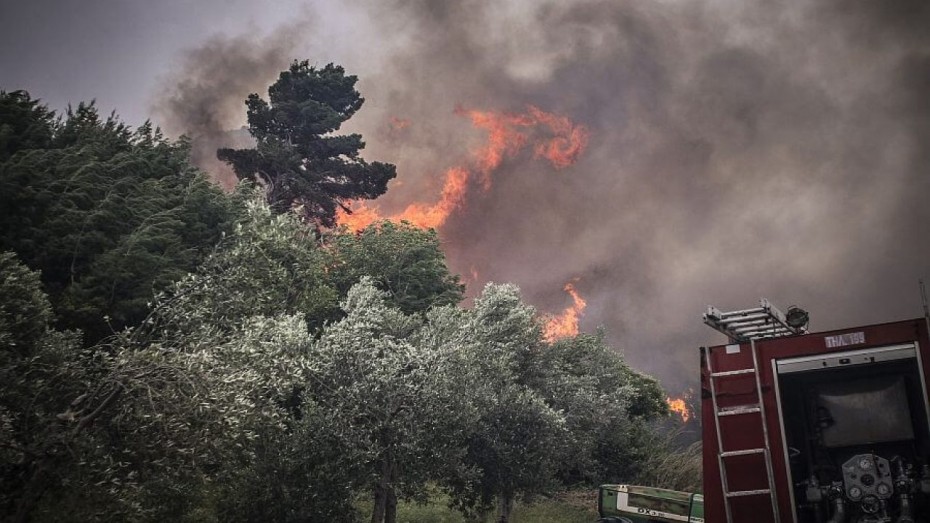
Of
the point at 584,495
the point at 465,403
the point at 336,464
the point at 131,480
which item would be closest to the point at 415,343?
the point at 465,403

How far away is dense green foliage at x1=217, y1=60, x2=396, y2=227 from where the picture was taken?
75562mm

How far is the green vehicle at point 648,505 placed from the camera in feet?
91.8

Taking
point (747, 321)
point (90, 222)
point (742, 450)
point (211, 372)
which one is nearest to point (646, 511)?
point (747, 321)

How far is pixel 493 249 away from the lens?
127375 millimetres

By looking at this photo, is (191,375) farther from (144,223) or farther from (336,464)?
(144,223)

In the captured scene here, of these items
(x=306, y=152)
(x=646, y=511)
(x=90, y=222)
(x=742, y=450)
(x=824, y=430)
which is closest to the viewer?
(x=742, y=450)

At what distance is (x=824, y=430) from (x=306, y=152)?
7189cm

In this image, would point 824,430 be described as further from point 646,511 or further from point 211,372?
point 646,511

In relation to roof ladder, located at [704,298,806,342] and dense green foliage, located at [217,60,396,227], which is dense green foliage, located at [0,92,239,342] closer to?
roof ladder, located at [704,298,806,342]

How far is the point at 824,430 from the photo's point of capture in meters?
14.1

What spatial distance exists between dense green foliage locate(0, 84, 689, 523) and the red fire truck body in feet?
39.3

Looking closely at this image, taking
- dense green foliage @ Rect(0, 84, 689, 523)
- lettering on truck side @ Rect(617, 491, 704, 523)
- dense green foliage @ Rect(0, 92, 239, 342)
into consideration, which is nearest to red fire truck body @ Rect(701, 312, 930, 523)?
dense green foliage @ Rect(0, 84, 689, 523)

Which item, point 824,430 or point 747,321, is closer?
point 824,430

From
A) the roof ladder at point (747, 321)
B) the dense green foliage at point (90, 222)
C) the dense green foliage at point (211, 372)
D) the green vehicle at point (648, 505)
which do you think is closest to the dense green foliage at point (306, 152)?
the dense green foliage at point (211, 372)
